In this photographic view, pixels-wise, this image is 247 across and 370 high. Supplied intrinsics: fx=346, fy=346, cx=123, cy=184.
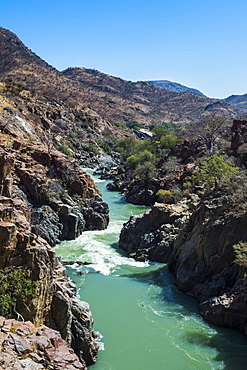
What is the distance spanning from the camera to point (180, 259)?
69.5 ft

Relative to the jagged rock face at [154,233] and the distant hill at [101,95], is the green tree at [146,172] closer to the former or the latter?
the jagged rock face at [154,233]

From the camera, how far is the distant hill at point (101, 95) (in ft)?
372

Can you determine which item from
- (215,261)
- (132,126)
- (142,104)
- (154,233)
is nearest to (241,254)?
(215,261)

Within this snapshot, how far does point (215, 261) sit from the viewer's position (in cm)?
1891

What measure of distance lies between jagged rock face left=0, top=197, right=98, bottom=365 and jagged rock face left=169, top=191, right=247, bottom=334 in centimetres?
641

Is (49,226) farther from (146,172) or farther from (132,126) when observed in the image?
(132,126)

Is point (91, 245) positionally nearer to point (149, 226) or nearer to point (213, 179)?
point (149, 226)

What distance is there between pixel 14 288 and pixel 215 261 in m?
11.3

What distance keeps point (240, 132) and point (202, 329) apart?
30.0m

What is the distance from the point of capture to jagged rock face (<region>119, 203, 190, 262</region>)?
24.2 m

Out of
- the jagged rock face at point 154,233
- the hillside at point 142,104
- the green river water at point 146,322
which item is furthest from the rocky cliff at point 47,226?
the hillside at point 142,104

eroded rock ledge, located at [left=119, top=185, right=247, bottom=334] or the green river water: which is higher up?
eroded rock ledge, located at [left=119, top=185, right=247, bottom=334]

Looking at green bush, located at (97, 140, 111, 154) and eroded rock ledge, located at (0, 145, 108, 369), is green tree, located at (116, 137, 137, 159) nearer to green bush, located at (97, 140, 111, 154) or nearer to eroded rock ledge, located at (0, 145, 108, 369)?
green bush, located at (97, 140, 111, 154)

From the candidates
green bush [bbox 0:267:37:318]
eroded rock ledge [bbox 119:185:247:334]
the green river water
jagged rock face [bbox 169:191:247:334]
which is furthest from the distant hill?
green bush [bbox 0:267:37:318]
